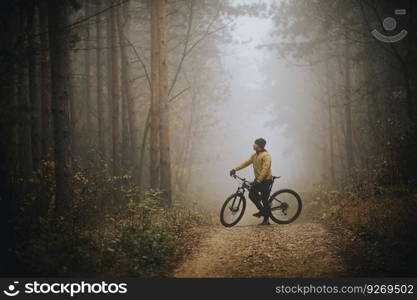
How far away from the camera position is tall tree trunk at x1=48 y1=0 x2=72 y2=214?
7594 mm

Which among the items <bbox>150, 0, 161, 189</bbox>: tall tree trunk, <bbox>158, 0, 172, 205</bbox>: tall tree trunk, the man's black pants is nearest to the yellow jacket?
the man's black pants

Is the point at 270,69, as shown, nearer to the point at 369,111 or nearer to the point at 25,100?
the point at 369,111

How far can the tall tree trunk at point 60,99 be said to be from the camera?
7.59 m

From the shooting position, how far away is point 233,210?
10609mm

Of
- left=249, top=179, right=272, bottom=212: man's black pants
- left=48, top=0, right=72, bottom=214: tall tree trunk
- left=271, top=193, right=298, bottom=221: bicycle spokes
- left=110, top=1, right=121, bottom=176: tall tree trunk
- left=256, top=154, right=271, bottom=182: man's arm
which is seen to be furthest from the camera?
left=110, top=1, right=121, bottom=176: tall tree trunk

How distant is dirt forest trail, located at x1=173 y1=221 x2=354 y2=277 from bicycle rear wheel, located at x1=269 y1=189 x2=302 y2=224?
102 centimetres

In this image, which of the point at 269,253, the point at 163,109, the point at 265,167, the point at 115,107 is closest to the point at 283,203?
the point at 265,167

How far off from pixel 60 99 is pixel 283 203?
666cm

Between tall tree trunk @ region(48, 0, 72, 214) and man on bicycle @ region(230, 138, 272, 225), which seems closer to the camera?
tall tree trunk @ region(48, 0, 72, 214)

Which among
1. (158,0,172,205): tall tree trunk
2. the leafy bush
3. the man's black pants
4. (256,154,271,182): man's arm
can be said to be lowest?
the leafy bush

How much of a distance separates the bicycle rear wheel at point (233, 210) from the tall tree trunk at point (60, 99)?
454cm

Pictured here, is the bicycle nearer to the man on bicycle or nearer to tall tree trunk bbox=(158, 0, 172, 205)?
the man on bicycle

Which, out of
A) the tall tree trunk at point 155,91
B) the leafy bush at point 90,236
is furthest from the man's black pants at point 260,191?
the tall tree trunk at point 155,91

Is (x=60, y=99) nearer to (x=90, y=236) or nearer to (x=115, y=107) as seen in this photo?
(x=90, y=236)
